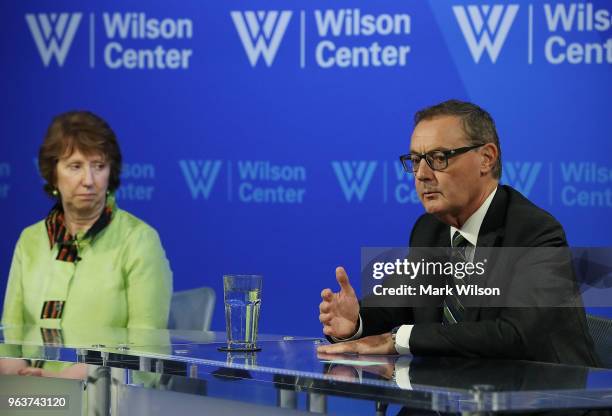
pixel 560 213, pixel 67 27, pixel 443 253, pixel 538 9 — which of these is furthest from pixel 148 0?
pixel 443 253

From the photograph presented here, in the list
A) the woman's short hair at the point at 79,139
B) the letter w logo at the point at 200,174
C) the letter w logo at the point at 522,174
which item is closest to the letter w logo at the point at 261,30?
the letter w logo at the point at 200,174

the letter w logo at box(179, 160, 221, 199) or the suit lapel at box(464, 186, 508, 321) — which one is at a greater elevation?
the letter w logo at box(179, 160, 221, 199)

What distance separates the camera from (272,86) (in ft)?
17.6

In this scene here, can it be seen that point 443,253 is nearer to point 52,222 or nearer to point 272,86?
point 52,222

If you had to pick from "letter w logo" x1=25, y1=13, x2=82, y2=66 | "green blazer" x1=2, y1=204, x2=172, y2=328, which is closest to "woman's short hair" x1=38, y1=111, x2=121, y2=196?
"green blazer" x1=2, y1=204, x2=172, y2=328

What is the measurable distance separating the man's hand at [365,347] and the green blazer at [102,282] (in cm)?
167

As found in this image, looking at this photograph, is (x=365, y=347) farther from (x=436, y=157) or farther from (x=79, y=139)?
(x=79, y=139)

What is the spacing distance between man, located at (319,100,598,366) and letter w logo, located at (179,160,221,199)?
2503mm

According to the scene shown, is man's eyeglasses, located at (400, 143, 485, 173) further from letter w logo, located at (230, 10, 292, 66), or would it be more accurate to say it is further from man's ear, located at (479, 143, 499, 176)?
letter w logo, located at (230, 10, 292, 66)

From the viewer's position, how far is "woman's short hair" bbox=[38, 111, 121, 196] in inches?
178

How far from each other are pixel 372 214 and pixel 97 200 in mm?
1355

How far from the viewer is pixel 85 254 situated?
4355 mm

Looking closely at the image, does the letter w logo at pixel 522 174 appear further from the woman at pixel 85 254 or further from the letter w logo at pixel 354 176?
Result: the woman at pixel 85 254

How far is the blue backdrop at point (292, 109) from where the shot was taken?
4785 mm
